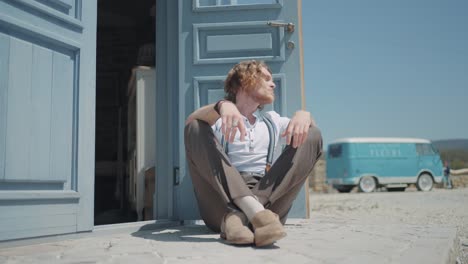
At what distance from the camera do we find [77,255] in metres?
1.91

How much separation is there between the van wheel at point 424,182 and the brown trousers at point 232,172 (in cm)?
1616

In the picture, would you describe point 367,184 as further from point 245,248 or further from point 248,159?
point 245,248

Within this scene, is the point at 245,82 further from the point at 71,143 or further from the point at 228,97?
the point at 71,143

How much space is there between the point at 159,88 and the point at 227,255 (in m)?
1.85

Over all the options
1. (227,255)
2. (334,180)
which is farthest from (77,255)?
(334,180)

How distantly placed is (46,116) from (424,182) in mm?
16972

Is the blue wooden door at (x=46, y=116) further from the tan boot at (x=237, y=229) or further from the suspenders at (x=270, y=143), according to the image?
the tan boot at (x=237, y=229)

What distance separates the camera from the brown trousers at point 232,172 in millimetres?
2082

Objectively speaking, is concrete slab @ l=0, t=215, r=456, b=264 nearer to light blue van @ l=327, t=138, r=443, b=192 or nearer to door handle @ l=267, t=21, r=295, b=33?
door handle @ l=267, t=21, r=295, b=33

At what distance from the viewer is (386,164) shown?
16.5 m

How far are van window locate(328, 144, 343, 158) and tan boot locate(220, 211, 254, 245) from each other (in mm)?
15826

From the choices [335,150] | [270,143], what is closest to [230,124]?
[270,143]

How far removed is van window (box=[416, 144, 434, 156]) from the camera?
17.0m

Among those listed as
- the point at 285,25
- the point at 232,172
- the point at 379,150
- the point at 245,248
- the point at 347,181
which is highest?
the point at 285,25
